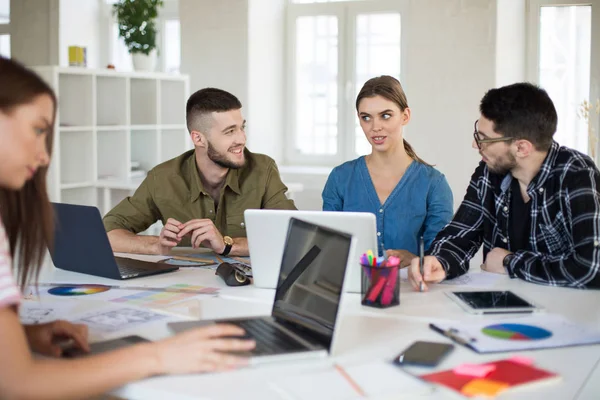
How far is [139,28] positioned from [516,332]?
12.9 ft

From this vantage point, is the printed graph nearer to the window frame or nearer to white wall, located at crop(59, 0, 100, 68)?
the window frame

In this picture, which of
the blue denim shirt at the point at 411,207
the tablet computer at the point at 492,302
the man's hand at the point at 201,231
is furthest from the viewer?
the blue denim shirt at the point at 411,207

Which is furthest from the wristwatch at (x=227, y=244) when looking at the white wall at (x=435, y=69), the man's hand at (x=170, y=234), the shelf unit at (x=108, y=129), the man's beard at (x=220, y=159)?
the white wall at (x=435, y=69)

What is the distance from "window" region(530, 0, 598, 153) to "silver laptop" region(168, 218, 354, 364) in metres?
3.37

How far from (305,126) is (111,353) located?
4250mm

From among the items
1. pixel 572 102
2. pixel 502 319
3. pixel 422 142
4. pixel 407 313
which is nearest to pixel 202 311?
pixel 407 313

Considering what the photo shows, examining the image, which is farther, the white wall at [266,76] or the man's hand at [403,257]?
the white wall at [266,76]

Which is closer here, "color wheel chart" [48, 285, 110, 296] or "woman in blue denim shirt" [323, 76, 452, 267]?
"color wheel chart" [48, 285, 110, 296]

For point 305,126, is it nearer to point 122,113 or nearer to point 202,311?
point 122,113

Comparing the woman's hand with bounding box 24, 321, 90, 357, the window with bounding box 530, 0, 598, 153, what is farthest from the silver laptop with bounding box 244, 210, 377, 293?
the window with bounding box 530, 0, 598, 153

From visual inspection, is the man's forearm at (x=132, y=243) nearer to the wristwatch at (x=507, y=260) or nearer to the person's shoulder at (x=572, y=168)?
the wristwatch at (x=507, y=260)

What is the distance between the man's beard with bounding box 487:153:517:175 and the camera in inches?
92.0

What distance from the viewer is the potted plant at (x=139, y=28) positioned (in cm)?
497

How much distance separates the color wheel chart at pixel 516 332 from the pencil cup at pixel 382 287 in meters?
0.28
